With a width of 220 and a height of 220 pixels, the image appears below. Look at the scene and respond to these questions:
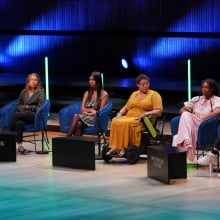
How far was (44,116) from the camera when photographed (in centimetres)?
1166

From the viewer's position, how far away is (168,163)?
9297 mm

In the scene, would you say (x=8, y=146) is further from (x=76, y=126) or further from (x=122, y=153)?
(x=122, y=153)

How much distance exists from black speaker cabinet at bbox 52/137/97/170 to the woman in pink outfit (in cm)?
Answer: 102

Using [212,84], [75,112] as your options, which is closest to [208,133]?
[212,84]

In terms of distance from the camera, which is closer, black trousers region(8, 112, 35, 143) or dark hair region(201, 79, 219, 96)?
dark hair region(201, 79, 219, 96)

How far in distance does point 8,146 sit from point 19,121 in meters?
0.77

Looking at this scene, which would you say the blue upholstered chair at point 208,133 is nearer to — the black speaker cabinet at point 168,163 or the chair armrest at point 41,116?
the black speaker cabinet at point 168,163

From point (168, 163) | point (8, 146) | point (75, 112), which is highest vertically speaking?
point (75, 112)

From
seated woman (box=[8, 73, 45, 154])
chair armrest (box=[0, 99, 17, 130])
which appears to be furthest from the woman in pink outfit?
chair armrest (box=[0, 99, 17, 130])

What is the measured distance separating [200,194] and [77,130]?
119 inches

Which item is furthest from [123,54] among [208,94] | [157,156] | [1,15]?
[157,156]

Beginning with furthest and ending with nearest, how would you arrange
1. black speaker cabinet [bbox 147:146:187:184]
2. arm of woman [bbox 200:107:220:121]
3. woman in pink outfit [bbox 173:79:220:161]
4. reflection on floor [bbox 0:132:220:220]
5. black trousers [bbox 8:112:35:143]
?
1. black trousers [bbox 8:112:35:143]
2. arm of woman [bbox 200:107:220:121]
3. woman in pink outfit [bbox 173:79:220:161]
4. black speaker cabinet [bbox 147:146:187:184]
5. reflection on floor [bbox 0:132:220:220]

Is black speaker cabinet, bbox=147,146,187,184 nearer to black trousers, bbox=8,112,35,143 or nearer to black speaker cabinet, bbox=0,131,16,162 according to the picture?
black speaker cabinet, bbox=0,131,16,162

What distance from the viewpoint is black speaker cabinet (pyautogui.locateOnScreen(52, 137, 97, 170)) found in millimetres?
10125
